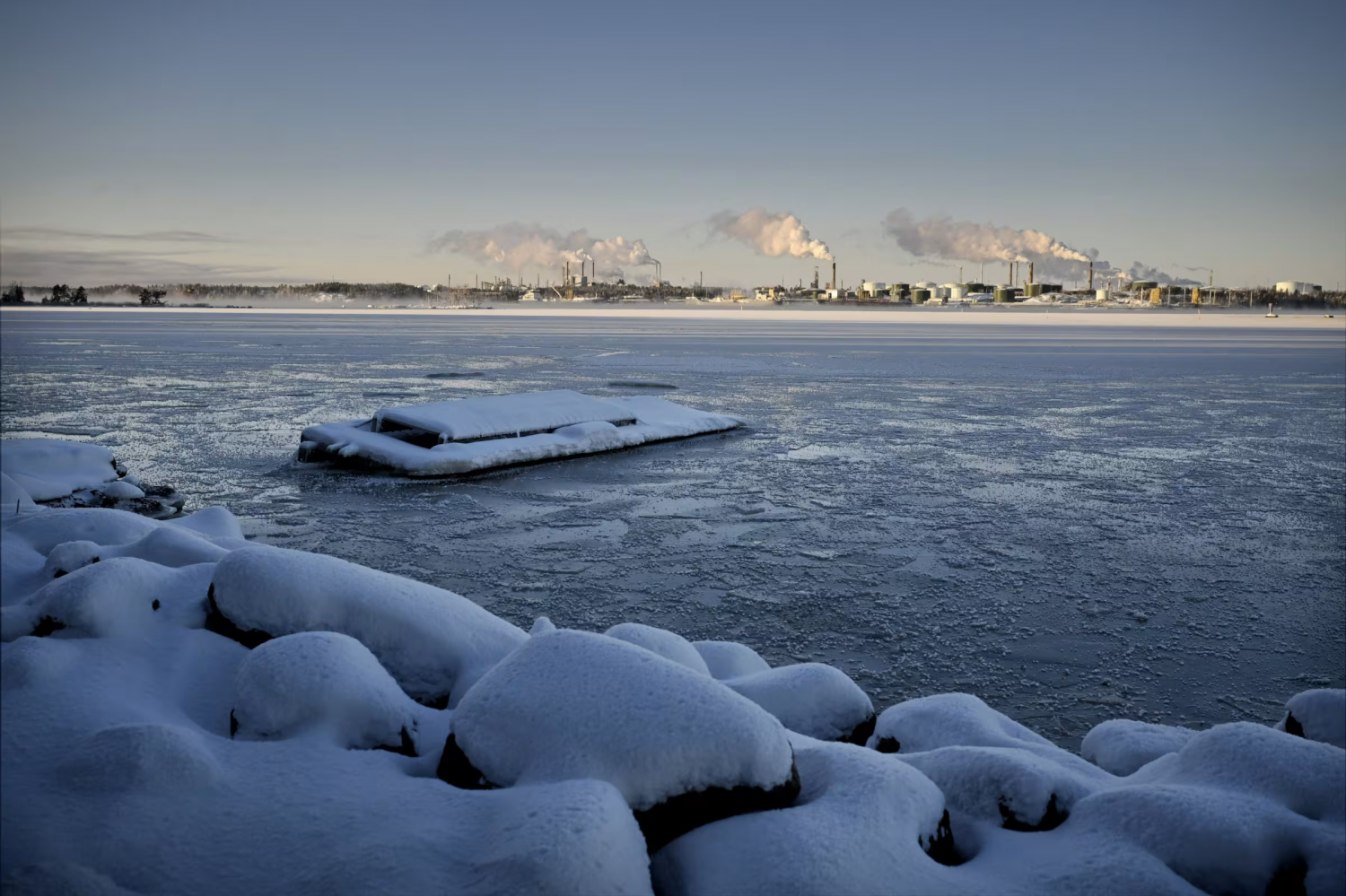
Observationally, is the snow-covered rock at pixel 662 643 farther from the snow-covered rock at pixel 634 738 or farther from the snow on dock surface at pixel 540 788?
the snow-covered rock at pixel 634 738

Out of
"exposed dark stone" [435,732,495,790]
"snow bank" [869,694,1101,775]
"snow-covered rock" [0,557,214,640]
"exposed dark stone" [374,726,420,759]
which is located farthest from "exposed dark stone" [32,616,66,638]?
"snow bank" [869,694,1101,775]

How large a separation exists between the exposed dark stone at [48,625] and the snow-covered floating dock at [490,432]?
611 centimetres

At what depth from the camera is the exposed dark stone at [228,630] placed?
3.16m

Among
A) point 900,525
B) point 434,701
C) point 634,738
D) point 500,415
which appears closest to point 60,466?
point 500,415

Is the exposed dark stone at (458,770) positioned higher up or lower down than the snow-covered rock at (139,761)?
lower down

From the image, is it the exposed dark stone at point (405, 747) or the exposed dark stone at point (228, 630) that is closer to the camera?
the exposed dark stone at point (405, 747)

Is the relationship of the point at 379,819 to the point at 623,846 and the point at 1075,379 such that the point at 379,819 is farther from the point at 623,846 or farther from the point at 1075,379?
the point at 1075,379

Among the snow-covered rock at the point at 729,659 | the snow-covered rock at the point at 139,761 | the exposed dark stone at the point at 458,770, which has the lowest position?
the snow-covered rock at the point at 729,659

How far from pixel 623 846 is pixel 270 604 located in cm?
175

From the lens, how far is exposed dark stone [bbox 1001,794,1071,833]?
8.38 ft

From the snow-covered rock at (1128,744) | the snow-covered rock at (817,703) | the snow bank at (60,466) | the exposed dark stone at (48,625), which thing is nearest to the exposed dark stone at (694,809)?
the snow-covered rock at (817,703)

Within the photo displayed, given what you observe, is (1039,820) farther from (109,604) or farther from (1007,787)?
(109,604)

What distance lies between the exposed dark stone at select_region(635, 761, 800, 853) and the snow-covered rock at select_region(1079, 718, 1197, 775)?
1565 millimetres

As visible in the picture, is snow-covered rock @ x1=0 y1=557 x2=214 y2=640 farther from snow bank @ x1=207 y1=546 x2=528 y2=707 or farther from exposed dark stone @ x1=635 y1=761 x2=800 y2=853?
exposed dark stone @ x1=635 y1=761 x2=800 y2=853
